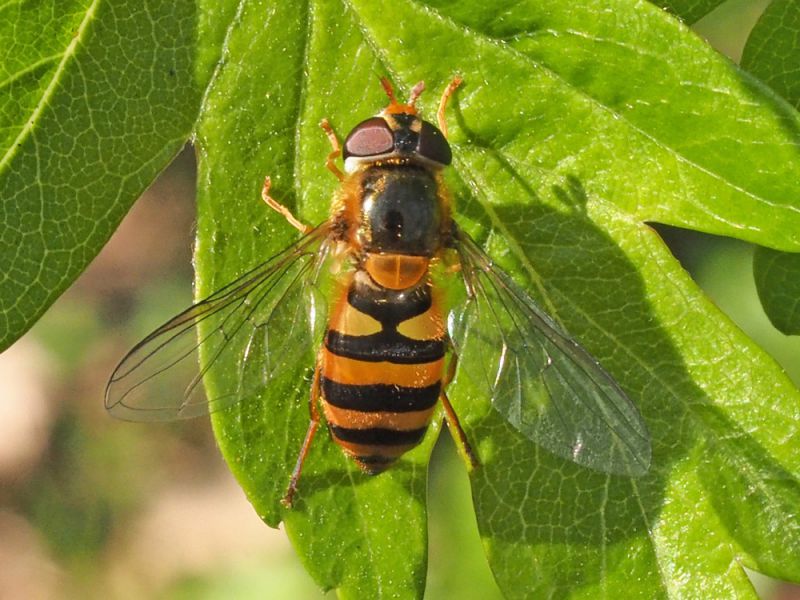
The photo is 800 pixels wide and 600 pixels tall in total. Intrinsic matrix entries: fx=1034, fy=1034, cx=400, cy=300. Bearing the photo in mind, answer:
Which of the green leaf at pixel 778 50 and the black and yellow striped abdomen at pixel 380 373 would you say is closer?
the black and yellow striped abdomen at pixel 380 373

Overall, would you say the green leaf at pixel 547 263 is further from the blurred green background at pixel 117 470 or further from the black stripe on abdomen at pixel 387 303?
the blurred green background at pixel 117 470

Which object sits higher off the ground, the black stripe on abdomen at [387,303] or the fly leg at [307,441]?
the black stripe on abdomen at [387,303]

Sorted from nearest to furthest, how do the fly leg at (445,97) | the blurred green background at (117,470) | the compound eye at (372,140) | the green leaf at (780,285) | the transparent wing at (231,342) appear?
the transparent wing at (231,342), the compound eye at (372,140), the fly leg at (445,97), the green leaf at (780,285), the blurred green background at (117,470)

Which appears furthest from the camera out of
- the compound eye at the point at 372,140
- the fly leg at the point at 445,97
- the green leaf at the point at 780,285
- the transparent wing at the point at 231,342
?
the green leaf at the point at 780,285

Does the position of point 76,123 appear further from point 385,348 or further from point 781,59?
point 781,59

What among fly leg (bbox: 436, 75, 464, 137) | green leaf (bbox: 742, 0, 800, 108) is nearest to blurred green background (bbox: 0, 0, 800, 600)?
green leaf (bbox: 742, 0, 800, 108)

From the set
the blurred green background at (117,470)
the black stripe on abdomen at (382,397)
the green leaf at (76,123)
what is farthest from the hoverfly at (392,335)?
the blurred green background at (117,470)
